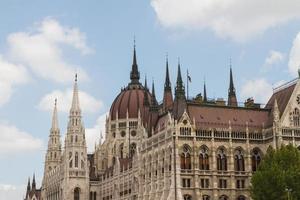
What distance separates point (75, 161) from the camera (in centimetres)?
17462

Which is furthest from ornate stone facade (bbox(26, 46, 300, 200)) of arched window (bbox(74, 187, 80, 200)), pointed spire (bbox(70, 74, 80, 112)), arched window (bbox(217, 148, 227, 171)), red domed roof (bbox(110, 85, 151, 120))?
red domed roof (bbox(110, 85, 151, 120))

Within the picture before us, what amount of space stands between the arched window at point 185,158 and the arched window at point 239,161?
9.06m

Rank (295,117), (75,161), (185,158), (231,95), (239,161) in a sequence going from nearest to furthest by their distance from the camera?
1. (185,158)
2. (239,161)
3. (295,117)
4. (231,95)
5. (75,161)

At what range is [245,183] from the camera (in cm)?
12025

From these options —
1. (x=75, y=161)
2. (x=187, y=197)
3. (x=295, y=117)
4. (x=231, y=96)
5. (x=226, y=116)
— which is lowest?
(x=187, y=197)

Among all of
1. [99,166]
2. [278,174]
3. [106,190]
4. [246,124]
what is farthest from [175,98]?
[99,166]

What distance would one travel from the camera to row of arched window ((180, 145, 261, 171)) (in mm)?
118312

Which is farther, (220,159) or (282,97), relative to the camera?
(282,97)

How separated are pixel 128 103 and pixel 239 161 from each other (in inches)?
2836

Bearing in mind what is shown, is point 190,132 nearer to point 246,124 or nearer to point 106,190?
point 246,124

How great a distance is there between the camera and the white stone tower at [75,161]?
17188cm

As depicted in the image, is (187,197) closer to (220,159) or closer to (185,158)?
(185,158)

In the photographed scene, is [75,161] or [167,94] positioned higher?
[167,94]

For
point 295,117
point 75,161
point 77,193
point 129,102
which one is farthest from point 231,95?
point 77,193
